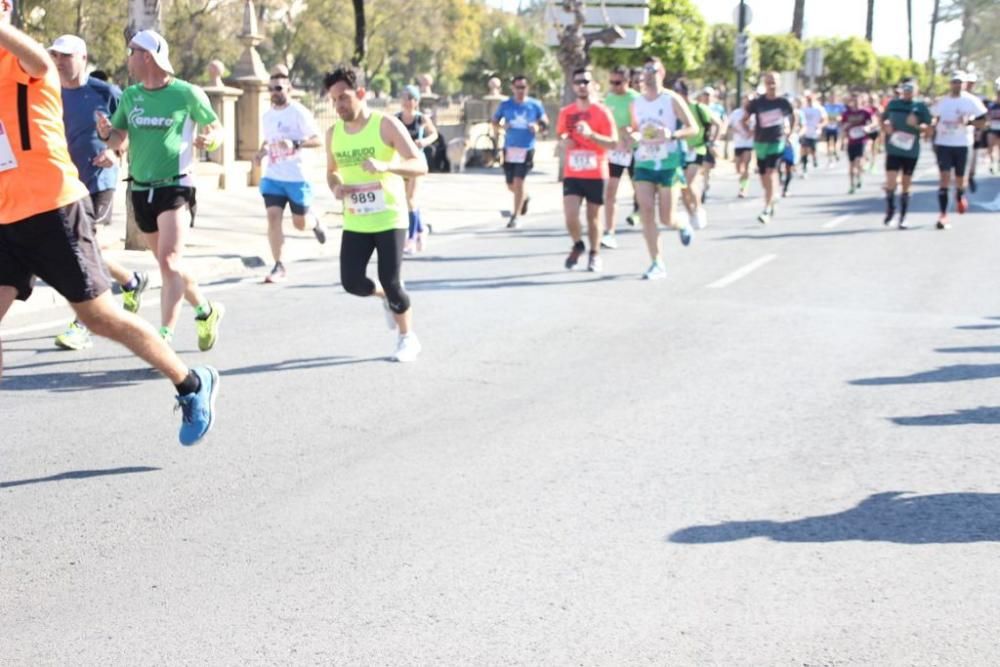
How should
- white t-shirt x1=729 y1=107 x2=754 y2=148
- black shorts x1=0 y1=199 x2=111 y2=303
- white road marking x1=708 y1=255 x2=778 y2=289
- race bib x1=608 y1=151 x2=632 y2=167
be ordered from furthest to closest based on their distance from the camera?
white t-shirt x1=729 y1=107 x2=754 y2=148
race bib x1=608 y1=151 x2=632 y2=167
white road marking x1=708 y1=255 x2=778 y2=289
black shorts x1=0 y1=199 x2=111 y2=303

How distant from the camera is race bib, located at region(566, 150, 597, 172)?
13586mm

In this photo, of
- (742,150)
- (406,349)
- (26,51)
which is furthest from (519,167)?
(26,51)

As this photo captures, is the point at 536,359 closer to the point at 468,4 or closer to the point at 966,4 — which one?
the point at 468,4

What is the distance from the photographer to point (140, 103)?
8703 mm

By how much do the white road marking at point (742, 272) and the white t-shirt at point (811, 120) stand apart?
51.6 feet

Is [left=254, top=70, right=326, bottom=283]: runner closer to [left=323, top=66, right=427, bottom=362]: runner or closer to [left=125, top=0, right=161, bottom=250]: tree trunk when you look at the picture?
[left=125, top=0, right=161, bottom=250]: tree trunk

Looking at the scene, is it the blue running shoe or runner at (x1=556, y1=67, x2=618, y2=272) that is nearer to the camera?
the blue running shoe

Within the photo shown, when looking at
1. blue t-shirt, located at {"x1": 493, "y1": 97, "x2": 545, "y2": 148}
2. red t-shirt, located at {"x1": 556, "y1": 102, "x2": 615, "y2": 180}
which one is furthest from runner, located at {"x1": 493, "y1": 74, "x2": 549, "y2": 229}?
red t-shirt, located at {"x1": 556, "y1": 102, "x2": 615, "y2": 180}

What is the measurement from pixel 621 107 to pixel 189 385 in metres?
9.38

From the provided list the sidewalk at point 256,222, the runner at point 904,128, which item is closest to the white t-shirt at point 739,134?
the sidewalk at point 256,222

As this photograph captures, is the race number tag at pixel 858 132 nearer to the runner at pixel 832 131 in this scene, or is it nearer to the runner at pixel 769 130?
the runner at pixel 769 130

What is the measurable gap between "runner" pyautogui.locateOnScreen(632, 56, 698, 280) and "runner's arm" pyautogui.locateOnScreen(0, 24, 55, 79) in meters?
8.22

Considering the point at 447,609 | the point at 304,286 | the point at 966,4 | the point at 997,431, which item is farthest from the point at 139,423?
the point at 966,4

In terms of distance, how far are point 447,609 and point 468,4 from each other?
89.2 m
